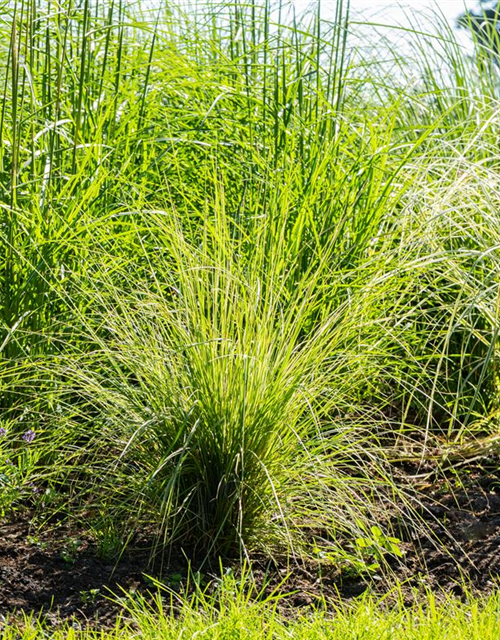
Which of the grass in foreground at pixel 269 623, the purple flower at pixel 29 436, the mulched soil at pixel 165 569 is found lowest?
the mulched soil at pixel 165 569

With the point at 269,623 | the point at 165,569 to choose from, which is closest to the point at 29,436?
the point at 165,569

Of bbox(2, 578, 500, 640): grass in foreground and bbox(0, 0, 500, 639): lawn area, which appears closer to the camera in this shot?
bbox(2, 578, 500, 640): grass in foreground

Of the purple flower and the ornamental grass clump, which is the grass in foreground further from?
the purple flower

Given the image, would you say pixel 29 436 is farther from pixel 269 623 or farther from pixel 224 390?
pixel 269 623

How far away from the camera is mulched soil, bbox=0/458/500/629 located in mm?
2510

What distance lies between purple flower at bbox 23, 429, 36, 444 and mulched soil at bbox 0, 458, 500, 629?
25cm

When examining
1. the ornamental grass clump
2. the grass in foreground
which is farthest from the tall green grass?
the grass in foreground

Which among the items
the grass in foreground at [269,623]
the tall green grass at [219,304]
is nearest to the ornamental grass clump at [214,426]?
the tall green grass at [219,304]

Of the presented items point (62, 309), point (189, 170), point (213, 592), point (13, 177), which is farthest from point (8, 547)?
point (189, 170)

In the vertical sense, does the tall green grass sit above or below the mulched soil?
above

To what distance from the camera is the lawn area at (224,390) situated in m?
2.60

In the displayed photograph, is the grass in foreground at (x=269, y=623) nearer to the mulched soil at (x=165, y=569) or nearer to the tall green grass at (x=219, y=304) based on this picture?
the mulched soil at (x=165, y=569)

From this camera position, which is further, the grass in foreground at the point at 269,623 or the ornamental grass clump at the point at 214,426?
the ornamental grass clump at the point at 214,426

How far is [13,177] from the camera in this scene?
3139mm
